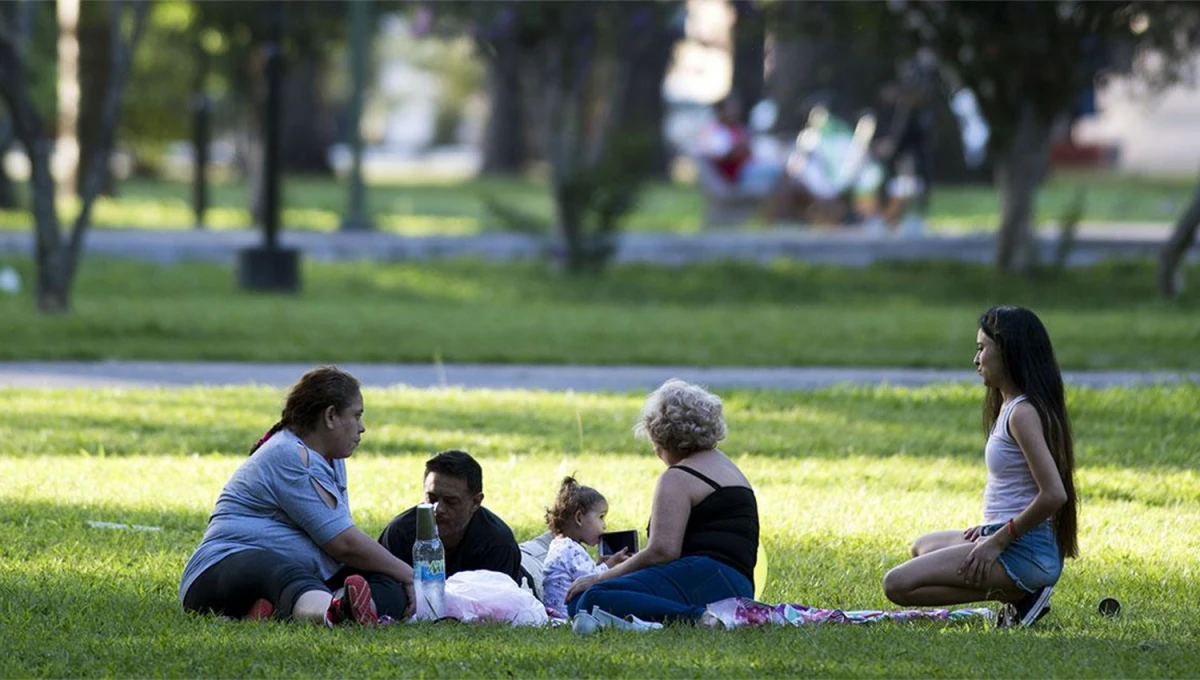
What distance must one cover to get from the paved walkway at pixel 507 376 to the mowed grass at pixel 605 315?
1.08 ft

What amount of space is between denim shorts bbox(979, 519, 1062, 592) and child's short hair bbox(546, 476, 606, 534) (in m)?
1.52

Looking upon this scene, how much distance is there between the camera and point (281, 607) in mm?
6504

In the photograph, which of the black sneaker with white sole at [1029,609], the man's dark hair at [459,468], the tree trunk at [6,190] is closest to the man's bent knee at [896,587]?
the black sneaker with white sole at [1029,609]

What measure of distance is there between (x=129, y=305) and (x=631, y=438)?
8.66m

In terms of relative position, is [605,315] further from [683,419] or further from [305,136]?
[305,136]

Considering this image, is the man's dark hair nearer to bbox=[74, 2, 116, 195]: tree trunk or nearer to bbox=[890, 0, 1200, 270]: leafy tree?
bbox=[890, 0, 1200, 270]: leafy tree


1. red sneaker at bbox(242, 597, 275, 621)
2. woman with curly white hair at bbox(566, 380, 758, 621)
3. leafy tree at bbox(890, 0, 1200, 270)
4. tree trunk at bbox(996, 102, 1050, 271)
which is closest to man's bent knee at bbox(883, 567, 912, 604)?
woman with curly white hair at bbox(566, 380, 758, 621)

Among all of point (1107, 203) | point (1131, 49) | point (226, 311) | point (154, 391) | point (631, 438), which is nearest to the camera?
point (631, 438)

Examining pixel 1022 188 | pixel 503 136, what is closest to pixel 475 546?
pixel 1022 188

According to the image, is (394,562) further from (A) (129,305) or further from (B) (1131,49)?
(B) (1131,49)

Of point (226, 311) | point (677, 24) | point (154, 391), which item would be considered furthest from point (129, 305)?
point (677, 24)

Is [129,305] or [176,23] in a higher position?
[176,23]

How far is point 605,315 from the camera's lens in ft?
60.0

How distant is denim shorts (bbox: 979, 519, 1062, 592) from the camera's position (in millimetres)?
6656
